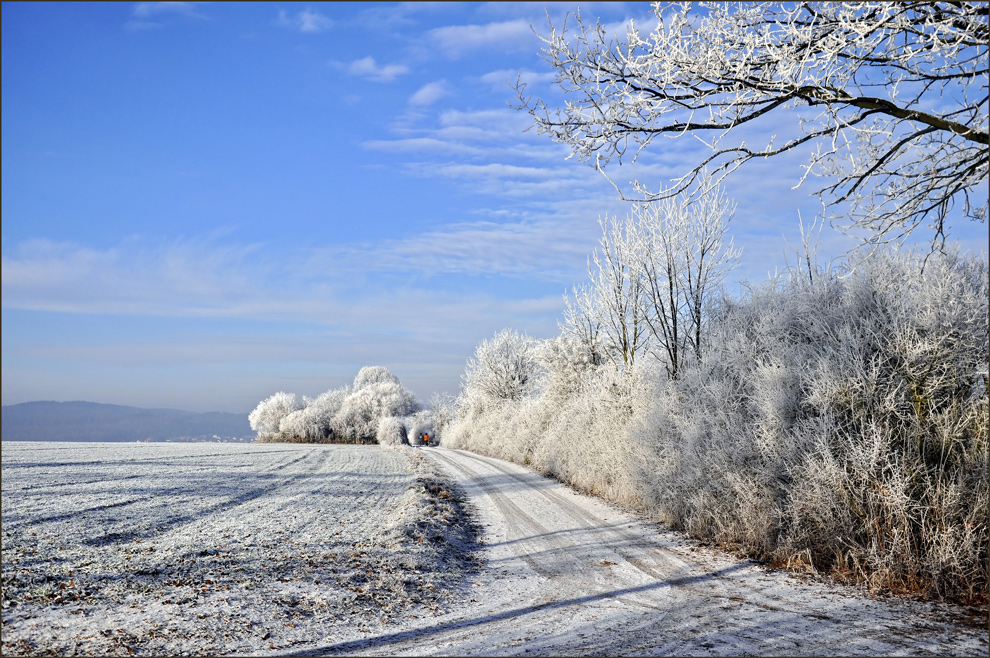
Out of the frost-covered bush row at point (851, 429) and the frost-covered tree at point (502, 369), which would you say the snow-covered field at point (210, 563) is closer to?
the frost-covered bush row at point (851, 429)

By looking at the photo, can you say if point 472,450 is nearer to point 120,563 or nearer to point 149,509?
point 149,509

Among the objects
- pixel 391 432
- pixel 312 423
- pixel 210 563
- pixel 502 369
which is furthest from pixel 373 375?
pixel 210 563

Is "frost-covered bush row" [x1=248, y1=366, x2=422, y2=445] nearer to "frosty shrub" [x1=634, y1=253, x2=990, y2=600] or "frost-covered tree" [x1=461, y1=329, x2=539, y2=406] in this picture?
"frost-covered tree" [x1=461, y1=329, x2=539, y2=406]

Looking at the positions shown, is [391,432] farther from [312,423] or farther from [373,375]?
[373,375]

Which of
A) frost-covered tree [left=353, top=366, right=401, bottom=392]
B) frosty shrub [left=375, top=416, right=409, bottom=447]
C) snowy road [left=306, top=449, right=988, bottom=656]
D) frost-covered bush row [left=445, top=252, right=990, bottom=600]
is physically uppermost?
frost-covered tree [left=353, top=366, right=401, bottom=392]

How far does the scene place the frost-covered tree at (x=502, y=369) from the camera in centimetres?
3903

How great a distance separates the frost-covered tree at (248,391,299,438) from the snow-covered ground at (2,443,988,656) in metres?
43.4

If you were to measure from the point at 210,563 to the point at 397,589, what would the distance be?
2635mm

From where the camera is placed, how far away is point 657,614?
19.7ft

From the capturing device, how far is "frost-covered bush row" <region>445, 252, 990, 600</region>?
6.64 metres

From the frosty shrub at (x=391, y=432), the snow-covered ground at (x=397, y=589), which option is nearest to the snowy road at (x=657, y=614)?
the snow-covered ground at (x=397, y=589)

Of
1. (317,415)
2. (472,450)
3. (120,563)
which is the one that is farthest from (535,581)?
(317,415)

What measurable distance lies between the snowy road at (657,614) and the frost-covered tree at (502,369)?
2926 cm

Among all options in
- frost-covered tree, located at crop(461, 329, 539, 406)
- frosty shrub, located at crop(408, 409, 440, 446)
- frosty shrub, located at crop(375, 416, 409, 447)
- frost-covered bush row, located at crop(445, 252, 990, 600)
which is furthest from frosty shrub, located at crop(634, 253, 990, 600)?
frosty shrub, located at crop(408, 409, 440, 446)
